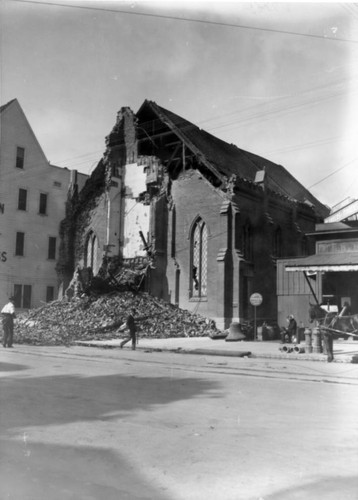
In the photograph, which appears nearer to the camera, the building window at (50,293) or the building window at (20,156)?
the building window at (20,156)

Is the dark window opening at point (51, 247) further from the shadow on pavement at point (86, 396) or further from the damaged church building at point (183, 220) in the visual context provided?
the shadow on pavement at point (86, 396)

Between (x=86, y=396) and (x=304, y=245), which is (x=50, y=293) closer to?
(x=304, y=245)

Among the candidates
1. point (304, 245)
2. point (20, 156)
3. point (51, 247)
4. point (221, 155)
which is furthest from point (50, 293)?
point (304, 245)

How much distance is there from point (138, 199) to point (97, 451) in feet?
100

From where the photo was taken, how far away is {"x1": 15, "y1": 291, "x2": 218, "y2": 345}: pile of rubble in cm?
2412

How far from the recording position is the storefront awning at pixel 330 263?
20.8 metres

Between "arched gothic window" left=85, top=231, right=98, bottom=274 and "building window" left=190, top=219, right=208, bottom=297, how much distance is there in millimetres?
8839

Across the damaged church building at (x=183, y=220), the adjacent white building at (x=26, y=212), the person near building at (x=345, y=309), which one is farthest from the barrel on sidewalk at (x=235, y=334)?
the adjacent white building at (x=26, y=212)

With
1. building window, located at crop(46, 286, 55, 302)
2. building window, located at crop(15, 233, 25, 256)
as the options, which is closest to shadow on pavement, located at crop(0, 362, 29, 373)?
building window, located at crop(15, 233, 25, 256)

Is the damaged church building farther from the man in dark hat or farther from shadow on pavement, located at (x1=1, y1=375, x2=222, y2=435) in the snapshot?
shadow on pavement, located at (x1=1, y1=375, x2=222, y2=435)

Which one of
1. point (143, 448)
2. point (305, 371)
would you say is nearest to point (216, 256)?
point (305, 371)

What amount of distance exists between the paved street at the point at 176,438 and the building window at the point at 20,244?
27.5m

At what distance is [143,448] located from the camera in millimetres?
5301

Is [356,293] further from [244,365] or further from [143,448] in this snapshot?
[143,448]
